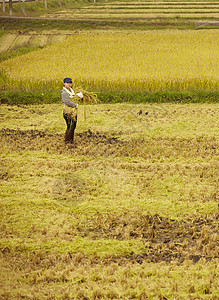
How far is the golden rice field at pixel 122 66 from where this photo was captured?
9789 millimetres

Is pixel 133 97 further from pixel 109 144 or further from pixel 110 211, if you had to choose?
pixel 110 211

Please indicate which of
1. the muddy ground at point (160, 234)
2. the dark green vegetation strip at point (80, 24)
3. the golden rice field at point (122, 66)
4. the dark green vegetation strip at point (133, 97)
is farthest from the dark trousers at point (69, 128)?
the dark green vegetation strip at point (80, 24)

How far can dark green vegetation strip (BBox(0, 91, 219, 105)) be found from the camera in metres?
9.38

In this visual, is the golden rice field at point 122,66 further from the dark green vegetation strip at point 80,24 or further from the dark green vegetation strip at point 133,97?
the dark green vegetation strip at point 80,24

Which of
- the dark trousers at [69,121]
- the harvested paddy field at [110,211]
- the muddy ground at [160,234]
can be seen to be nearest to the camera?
the harvested paddy field at [110,211]

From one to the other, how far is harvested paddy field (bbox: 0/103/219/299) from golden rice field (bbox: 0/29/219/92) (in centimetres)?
197

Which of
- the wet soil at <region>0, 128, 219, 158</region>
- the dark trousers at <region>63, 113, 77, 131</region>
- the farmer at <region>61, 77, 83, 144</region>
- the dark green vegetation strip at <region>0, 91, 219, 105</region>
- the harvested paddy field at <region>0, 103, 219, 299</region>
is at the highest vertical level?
the farmer at <region>61, 77, 83, 144</region>

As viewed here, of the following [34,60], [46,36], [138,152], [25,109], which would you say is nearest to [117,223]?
[138,152]

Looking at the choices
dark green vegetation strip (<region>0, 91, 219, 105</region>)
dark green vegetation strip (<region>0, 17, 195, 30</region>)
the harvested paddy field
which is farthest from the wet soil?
dark green vegetation strip (<region>0, 17, 195, 30</region>)

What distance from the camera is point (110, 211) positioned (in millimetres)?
4734

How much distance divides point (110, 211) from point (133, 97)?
201 inches

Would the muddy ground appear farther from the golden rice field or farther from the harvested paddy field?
the golden rice field

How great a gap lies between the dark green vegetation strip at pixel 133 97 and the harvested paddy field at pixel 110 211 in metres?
1.43

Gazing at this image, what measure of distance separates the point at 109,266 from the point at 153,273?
381 mm
